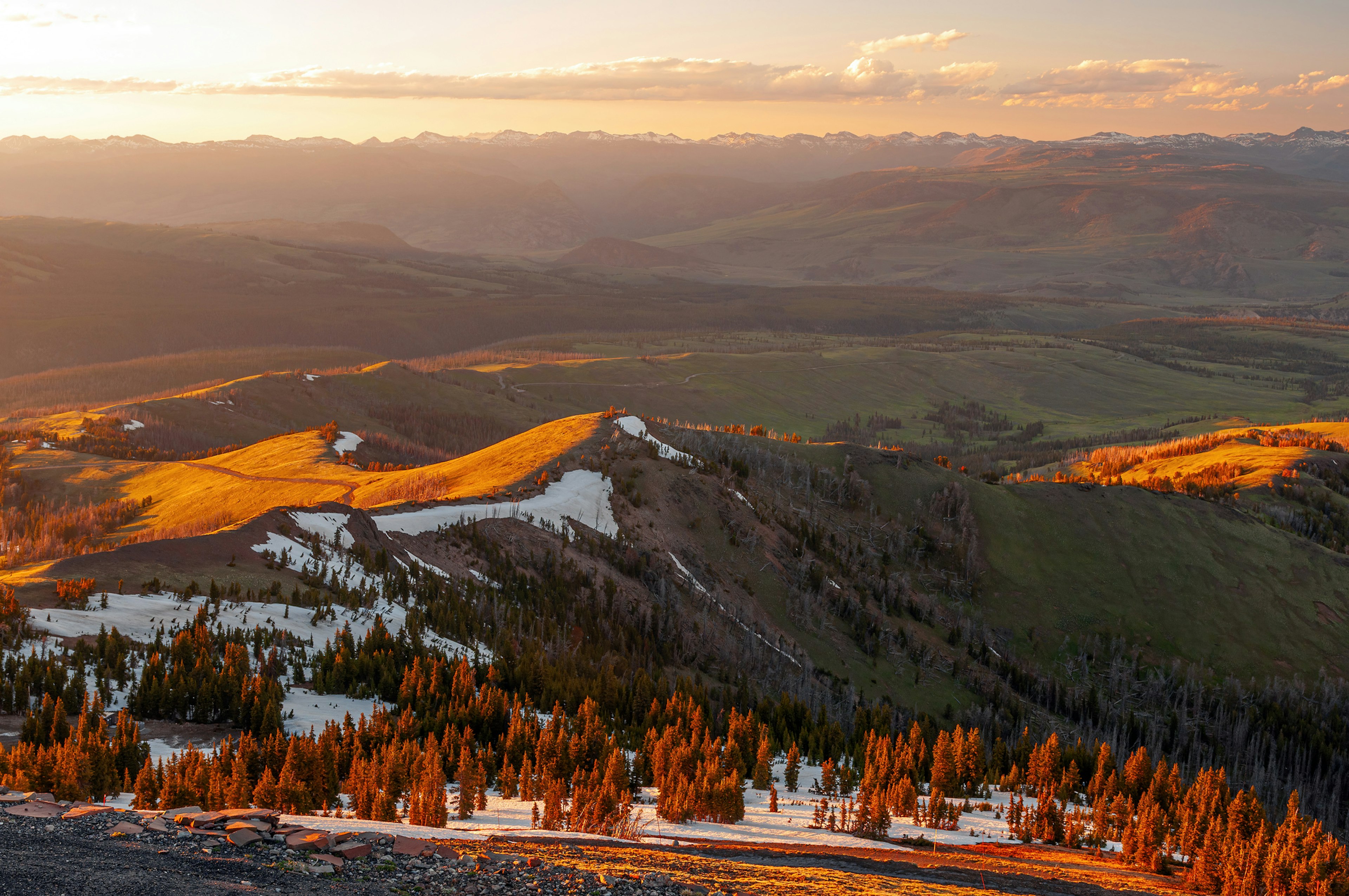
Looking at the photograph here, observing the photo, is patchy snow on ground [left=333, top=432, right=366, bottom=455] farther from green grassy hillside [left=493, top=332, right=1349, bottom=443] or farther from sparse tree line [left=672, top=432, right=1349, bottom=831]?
A: green grassy hillside [left=493, top=332, right=1349, bottom=443]

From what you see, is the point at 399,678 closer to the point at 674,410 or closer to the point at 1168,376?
the point at 674,410

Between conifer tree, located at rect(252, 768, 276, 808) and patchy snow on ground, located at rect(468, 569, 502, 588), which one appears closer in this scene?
conifer tree, located at rect(252, 768, 276, 808)

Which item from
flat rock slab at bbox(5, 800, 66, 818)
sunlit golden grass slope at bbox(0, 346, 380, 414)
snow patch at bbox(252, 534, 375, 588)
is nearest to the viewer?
flat rock slab at bbox(5, 800, 66, 818)

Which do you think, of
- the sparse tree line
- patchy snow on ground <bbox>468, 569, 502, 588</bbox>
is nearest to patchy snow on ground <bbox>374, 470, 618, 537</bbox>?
patchy snow on ground <bbox>468, 569, 502, 588</bbox>

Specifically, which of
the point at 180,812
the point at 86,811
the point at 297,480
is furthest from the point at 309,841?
the point at 297,480

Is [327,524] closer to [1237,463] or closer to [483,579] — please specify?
[483,579]

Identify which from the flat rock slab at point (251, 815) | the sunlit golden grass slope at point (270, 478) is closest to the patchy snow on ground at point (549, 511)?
the sunlit golden grass slope at point (270, 478)

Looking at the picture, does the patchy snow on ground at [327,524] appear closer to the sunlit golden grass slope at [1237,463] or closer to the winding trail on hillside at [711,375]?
the sunlit golden grass slope at [1237,463]
